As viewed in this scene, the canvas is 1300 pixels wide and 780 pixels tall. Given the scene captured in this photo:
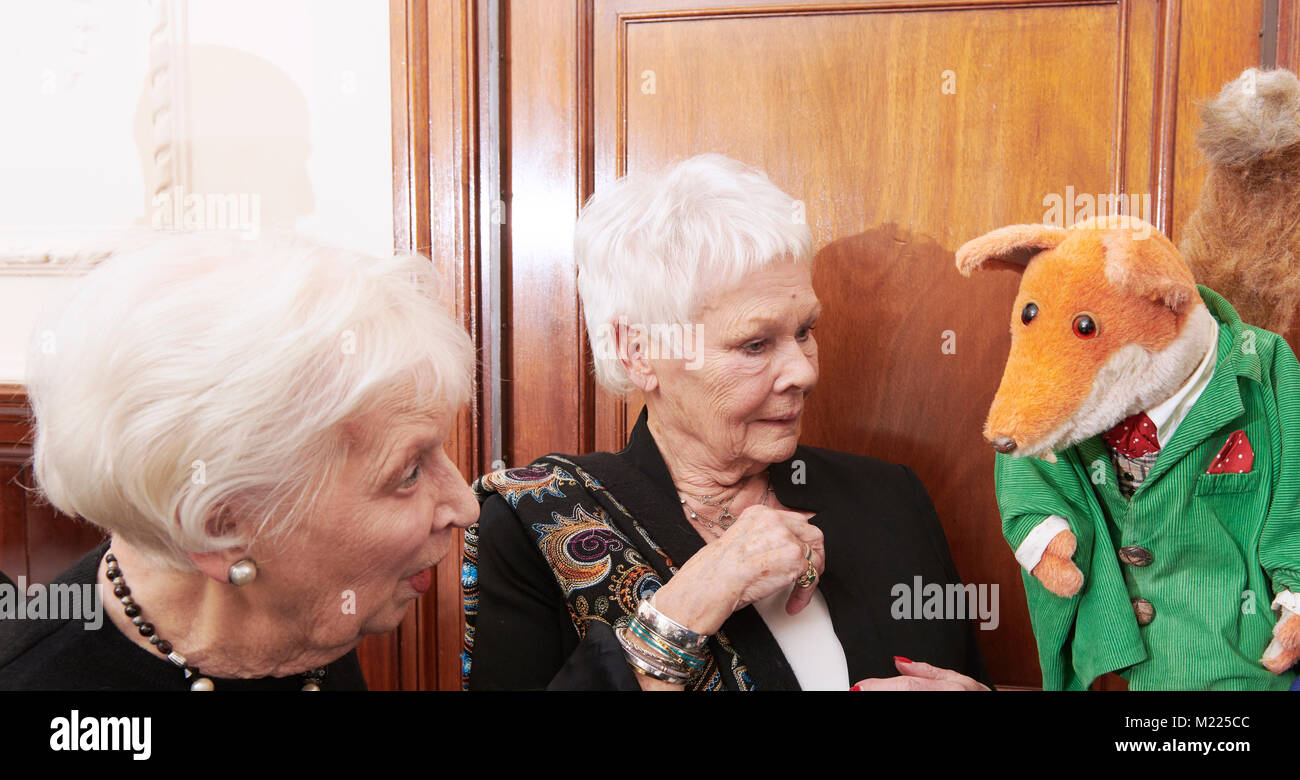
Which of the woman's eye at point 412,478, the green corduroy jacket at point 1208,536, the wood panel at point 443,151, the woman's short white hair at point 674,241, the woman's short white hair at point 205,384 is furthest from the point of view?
the wood panel at point 443,151

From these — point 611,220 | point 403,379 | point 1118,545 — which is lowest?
point 1118,545

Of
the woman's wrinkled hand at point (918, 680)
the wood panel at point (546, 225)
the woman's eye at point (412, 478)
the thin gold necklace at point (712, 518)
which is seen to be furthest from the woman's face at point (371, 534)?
the wood panel at point (546, 225)

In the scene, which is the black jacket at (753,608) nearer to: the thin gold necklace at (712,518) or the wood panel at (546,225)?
the thin gold necklace at (712,518)

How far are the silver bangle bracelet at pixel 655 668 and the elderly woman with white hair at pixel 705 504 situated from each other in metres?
0.03

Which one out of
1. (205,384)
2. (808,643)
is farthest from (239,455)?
(808,643)

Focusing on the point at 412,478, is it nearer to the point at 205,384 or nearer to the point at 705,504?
the point at 205,384

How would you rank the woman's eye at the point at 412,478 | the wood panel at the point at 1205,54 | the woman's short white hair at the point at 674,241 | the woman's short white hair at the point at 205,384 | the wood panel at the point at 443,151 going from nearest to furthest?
1. the woman's short white hair at the point at 205,384
2. the woman's eye at the point at 412,478
3. the woman's short white hair at the point at 674,241
4. the wood panel at the point at 1205,54
5. the wood panel at the point at 443,151

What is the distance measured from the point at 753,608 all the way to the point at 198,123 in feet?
4.05

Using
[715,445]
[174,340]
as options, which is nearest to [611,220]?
[715,445]

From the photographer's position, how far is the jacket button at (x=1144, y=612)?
0.95 meters

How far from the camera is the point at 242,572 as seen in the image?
732 mm
